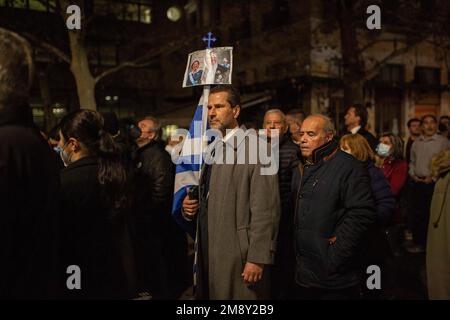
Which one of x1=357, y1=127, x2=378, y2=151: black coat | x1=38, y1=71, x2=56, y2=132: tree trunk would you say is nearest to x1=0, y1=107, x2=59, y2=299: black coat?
x1=357, y1=127, x2=378, y2=151: black coat

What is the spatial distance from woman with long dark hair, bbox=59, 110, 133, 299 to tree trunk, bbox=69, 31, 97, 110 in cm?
Answer: 884

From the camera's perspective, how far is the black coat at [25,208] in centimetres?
192

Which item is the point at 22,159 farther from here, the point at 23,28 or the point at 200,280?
the point at 23,28

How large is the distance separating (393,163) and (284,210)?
2.37 meters

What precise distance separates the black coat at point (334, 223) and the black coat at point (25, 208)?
6.53 feet

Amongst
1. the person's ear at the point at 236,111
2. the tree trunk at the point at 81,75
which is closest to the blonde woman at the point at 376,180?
the person's ear at the point at 236,111

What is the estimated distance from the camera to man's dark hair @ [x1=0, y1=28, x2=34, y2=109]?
6.48ft

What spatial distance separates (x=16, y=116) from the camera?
202cm

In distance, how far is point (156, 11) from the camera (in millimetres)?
23984

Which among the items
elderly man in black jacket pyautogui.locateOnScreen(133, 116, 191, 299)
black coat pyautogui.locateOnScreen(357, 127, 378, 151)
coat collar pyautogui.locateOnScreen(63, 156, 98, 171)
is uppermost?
black coat pyautogui.locateOnScreen(357, 127, 378, 151)

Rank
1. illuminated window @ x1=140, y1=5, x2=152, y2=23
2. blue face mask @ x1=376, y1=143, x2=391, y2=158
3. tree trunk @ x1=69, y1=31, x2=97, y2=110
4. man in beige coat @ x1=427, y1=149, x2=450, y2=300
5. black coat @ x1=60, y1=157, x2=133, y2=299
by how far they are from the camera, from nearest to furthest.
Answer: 1. black coat @ x1=60, y1=157, x2=133, y2=299
2. man in beige coat @ x1=427, y1=149, x2=450, y2=300
3. blue face mask @ x1=376, y1=143, x2=391, y2=158
4. tree trunk @ x1=69, y1=31, x2=97, y2=110
5. illuminated window @ x1=140, y1=5, x2=152, y2=23

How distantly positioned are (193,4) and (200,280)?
2241cm

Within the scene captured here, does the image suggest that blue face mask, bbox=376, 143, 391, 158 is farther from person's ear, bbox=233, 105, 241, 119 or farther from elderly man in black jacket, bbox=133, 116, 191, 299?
person's ear, bbox=233, 105, 241, 119

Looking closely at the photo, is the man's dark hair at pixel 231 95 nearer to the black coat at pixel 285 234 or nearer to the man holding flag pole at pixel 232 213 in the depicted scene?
the man holding flag pole at pixel 232 213
